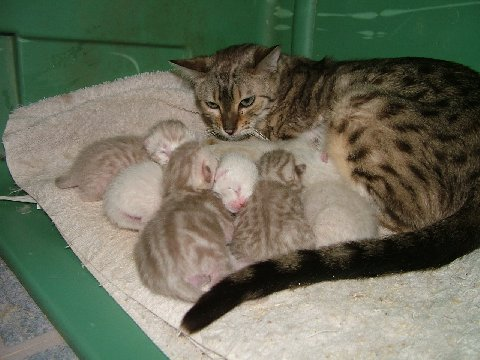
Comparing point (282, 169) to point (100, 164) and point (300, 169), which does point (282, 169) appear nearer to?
point (300, 169)

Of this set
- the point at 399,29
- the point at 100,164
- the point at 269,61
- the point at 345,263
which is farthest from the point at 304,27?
the point at 345,263

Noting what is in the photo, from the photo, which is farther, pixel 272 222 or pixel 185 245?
pixel 272 222

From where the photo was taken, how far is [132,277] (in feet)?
7.35

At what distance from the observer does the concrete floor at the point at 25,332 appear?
2162 mm

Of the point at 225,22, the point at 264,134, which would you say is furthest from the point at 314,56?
the point at 264,134

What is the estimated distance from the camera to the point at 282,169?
2.57 metres

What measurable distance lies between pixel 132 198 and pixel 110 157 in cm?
38

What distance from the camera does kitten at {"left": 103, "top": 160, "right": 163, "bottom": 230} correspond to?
2.44 metres

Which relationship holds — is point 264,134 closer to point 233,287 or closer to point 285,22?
point 285,22

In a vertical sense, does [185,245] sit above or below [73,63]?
below

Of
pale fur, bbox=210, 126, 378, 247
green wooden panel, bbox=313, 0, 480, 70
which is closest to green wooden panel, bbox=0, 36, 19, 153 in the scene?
pale fur, bbox=210, 126, 378, 247

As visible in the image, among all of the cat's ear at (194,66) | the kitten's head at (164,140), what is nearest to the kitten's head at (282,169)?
the kitten's head at (164,140)

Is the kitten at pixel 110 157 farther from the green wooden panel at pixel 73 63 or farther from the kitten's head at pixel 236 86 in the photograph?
the green wooden panel at pixel 73 63

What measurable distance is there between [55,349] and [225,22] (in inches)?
104
